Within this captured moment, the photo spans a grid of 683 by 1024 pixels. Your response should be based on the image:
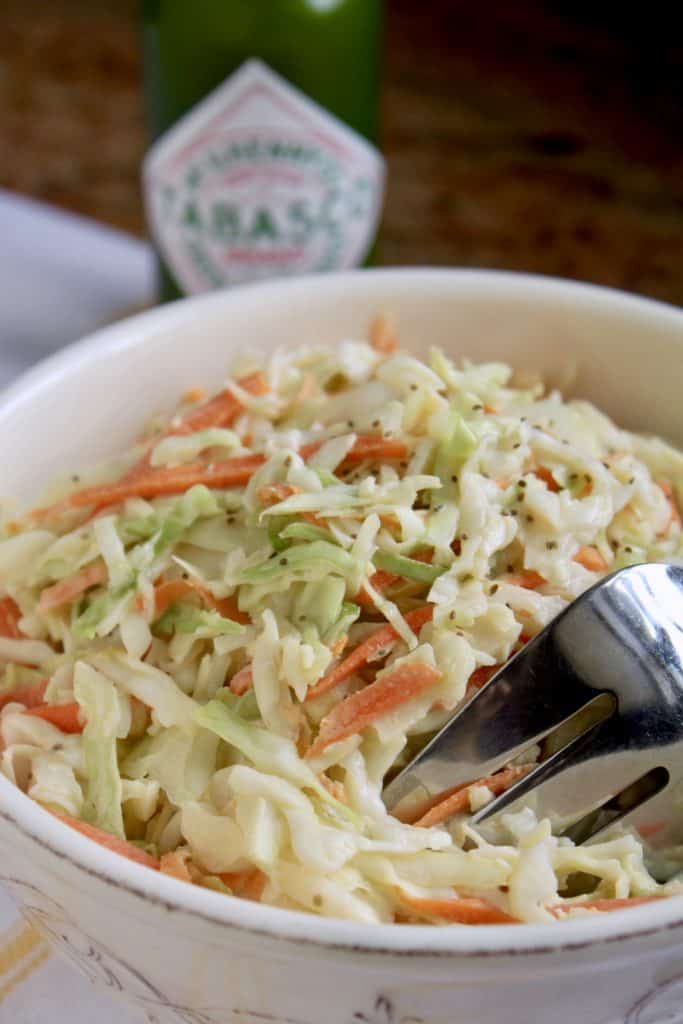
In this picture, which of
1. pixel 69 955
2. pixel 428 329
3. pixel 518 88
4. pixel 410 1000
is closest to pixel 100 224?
pixel 518 88

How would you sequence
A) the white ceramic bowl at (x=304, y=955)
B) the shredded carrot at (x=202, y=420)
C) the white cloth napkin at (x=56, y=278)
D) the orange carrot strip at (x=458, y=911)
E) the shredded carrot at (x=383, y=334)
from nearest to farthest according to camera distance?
1. the white ceramic bowl at (x=304, y=955)
2. the orange carrot strip at (x=458, y=911)
3. the shredded carrot at (x=202, y=420)
4. the shredded carrot at (x=383, y=334)
5. the white cloth napkin at (x=56, y=278)

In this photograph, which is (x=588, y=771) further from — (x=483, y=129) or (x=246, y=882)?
(x=483, y=129)

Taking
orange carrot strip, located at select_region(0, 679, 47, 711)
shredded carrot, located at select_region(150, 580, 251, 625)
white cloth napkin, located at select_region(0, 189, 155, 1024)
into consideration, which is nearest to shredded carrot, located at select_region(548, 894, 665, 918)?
shredded carrot, located at select_region(150, 580, 251, 625)

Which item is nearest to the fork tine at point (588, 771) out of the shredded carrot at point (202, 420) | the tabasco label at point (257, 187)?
the shredded carrot at point (202, 420)

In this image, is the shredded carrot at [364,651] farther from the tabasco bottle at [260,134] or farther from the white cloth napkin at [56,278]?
the white cloth napkin at [56,278]

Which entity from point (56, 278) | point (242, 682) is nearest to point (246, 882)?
point (242, 682)

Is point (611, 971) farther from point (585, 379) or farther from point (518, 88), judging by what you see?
point (518, 88)
